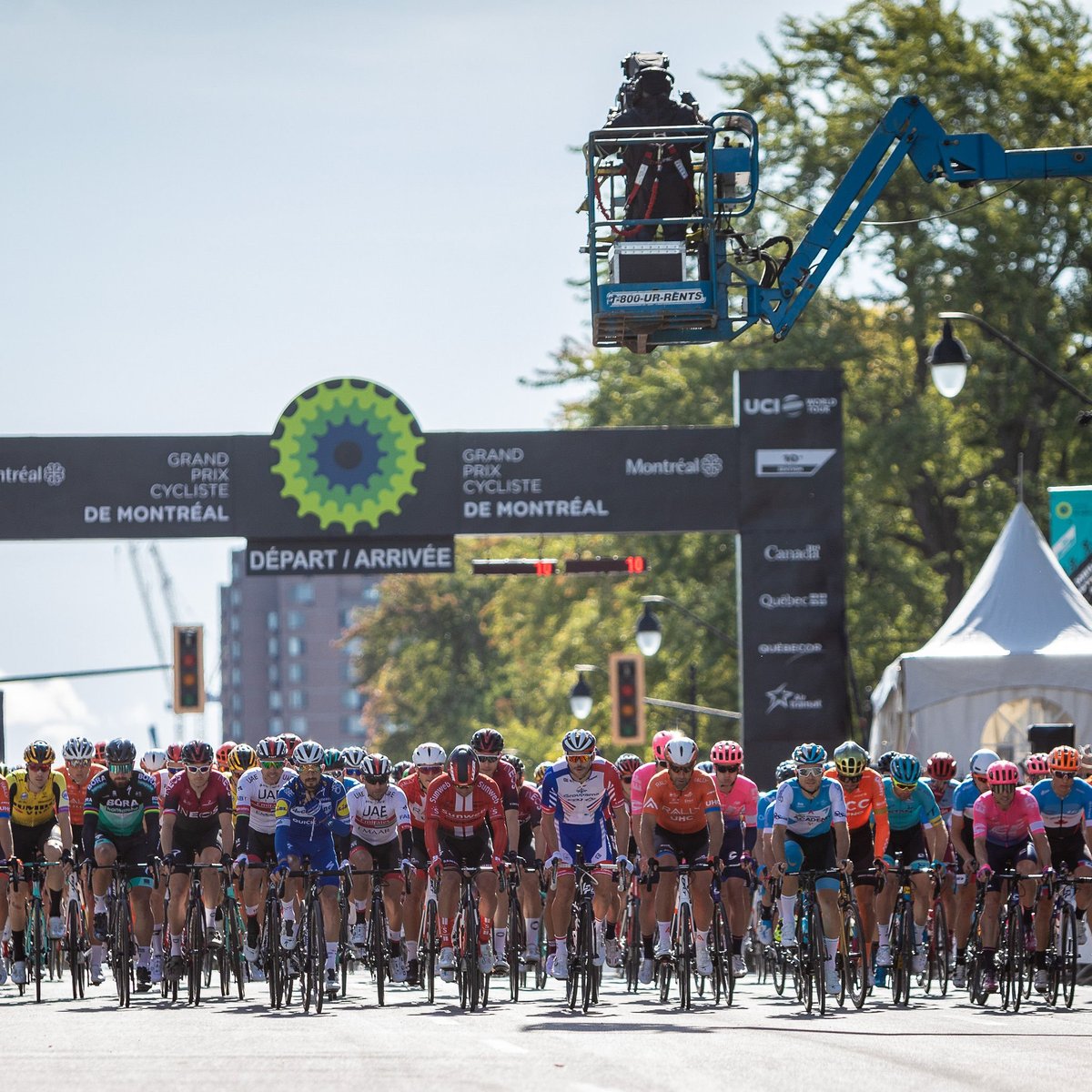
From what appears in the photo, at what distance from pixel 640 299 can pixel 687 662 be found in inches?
987

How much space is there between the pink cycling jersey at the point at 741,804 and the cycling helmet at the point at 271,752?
3.49 m

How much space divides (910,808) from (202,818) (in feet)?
18.2

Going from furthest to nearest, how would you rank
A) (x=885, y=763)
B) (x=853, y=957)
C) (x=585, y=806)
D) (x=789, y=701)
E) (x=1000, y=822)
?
(x=789, y=701), (x=885, y=763), (x=1000, y=822), (x=585, y=806), (x=853, y=957)

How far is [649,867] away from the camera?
56.4 ft

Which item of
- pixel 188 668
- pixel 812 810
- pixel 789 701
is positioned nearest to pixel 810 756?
pixel 812 810

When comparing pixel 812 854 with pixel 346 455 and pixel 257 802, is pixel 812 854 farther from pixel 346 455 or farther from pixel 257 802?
pixel 346 455

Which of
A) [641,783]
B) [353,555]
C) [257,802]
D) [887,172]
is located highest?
[887,172]

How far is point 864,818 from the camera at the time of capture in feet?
60.1

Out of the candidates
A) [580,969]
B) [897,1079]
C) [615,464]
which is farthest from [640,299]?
[615,464]

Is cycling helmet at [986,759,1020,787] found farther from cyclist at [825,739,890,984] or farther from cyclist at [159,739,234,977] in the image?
cyclist at [159,739,234,977]

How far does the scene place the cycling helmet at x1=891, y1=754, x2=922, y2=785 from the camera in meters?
19.3

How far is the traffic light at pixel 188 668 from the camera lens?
124 ft

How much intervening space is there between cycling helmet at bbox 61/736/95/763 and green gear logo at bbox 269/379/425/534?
9888mm

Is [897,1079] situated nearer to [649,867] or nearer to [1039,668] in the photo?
[649,867]
